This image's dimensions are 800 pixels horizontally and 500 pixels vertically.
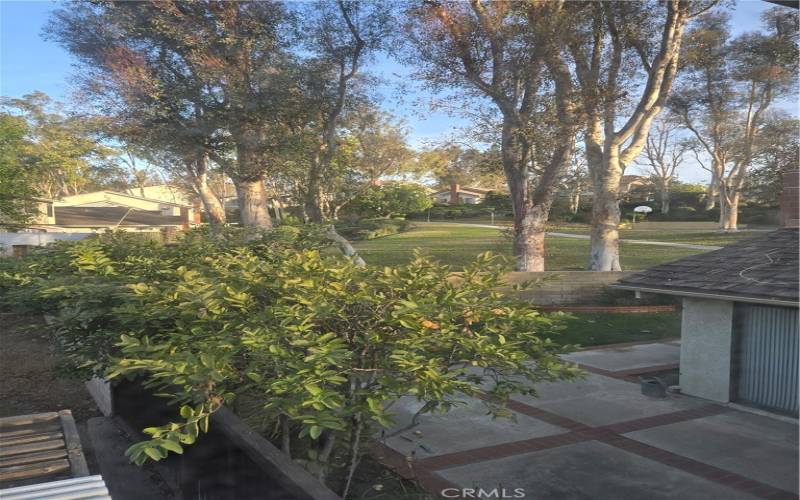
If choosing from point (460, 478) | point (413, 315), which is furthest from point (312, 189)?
point (413, 315)

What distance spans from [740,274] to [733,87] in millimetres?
16955

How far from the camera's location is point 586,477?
5.23 meters

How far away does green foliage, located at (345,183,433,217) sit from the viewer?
31.3 metres

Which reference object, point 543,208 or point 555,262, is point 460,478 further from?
point 555,262

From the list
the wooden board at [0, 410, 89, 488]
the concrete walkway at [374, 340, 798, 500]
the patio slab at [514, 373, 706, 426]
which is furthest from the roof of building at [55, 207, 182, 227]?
the wooden board at [0, 410, 89, 488]

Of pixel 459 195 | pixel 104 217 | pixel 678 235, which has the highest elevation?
pixel 459 195

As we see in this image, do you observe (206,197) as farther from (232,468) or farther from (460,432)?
(232,468)

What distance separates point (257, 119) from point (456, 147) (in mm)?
5376

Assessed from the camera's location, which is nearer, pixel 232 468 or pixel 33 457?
pixel 232 468

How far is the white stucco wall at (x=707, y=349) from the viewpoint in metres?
7.84

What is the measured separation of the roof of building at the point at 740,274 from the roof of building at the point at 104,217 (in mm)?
23709

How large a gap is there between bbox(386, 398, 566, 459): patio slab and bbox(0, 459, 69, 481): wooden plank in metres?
2.94

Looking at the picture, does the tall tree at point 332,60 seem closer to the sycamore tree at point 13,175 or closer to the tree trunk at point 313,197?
the tree trunk at point 313,197

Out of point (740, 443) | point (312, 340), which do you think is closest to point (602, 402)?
point (740, 443)
